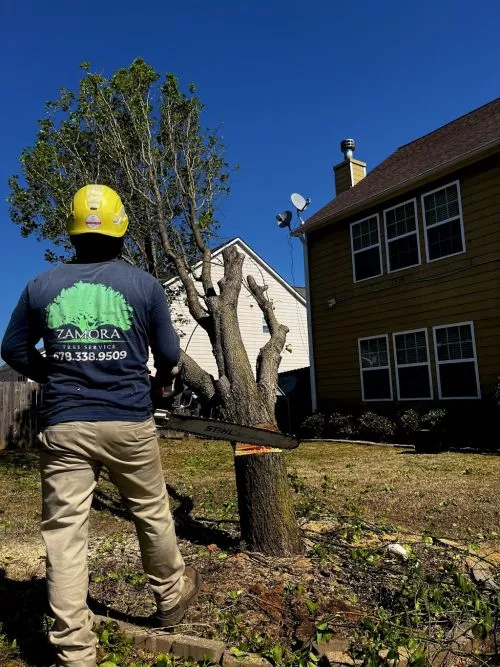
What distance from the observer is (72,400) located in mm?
2301

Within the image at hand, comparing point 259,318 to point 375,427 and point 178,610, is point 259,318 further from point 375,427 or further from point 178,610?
point 178,610

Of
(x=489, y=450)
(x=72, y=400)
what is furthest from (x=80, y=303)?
(x=489, y=450)

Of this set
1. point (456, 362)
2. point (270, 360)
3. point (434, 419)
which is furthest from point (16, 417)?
point (270, 360)

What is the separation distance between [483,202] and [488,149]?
104 cm

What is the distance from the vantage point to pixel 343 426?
1318 centimetres

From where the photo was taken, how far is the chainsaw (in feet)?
9.40

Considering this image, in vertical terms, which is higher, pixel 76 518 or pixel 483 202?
pixel 483 202

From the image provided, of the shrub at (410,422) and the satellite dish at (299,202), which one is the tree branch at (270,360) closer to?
the shrub at (410,422)

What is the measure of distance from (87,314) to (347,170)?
50.4ft

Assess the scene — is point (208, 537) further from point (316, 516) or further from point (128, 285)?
point (128, 285)

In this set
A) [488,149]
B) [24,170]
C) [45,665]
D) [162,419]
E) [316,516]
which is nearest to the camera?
[45,665]

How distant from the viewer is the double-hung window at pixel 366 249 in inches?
525

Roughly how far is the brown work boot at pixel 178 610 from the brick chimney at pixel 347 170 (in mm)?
15092

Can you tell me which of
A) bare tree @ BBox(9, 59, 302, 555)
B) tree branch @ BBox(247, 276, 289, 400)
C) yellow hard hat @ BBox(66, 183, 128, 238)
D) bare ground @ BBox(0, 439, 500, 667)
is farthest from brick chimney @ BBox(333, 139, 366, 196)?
yellow hard hat @ BBox(66, 183, 128, 238)
